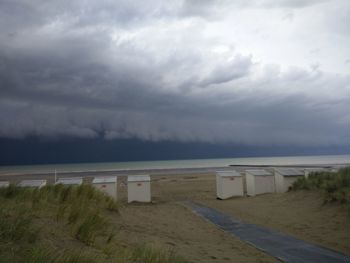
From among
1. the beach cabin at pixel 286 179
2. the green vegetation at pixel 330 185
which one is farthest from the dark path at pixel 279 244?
the beach cabin at pixel 286 179

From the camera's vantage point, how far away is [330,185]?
14797 mm

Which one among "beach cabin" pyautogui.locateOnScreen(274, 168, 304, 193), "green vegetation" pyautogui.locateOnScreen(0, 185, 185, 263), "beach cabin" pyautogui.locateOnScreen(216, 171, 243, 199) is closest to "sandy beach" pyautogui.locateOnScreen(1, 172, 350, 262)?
"green vegetation" pyautogui.locateOnScreen(0, 185, 185, 263)

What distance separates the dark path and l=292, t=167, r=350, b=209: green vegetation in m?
4.03

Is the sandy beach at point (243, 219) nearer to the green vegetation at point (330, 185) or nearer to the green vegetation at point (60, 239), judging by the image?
the green vegetation at point (330, 185)

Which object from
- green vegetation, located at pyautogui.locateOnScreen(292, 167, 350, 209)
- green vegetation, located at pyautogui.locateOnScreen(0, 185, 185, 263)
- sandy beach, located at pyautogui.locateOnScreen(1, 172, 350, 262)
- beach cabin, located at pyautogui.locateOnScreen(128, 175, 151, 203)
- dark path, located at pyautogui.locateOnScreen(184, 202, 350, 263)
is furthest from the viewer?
beach cabin, located at pyautogui.locateOnScreen(128, 175, 151, 203)

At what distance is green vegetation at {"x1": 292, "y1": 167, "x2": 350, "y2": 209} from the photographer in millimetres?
13211

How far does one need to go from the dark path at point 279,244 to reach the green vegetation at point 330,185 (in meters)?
4.03

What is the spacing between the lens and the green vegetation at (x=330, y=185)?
43.3 ft

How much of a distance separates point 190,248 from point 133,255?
102 inches

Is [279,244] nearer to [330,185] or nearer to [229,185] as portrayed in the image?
[330,185]

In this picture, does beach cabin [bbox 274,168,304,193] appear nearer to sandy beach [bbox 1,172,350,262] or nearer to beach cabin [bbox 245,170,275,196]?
beach cabin [bbox 245,170,275,196]

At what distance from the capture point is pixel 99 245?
631 centimetres

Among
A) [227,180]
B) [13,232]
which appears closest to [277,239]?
[13,232]

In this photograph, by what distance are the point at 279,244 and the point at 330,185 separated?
707cm
